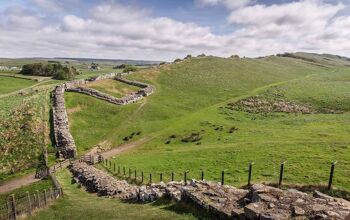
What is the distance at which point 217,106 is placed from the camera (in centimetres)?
8912

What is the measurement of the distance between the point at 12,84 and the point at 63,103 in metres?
Answer: 49.0

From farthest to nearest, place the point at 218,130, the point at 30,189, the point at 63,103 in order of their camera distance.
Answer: the point at 63,103, the point at 218,130, the point at 30,189

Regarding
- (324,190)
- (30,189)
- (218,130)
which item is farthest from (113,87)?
(324,190)

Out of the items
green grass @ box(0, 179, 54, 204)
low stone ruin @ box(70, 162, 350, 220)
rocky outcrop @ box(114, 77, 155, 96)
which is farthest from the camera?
rocky outcrop @ box(114, 77, 155, 96)

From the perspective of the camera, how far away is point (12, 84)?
369 feet

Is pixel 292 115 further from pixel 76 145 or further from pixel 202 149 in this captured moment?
pixel 76 145

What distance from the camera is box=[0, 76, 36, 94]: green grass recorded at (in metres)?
102

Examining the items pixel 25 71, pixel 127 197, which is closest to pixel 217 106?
pixel 127 197

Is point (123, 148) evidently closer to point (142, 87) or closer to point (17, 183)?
point (17, 183)

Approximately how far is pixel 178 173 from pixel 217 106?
49.5 meters

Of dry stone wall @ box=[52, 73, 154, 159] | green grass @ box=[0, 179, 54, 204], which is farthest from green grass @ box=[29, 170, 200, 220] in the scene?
dry stone wall @ box=[52, 73, 154, 159]

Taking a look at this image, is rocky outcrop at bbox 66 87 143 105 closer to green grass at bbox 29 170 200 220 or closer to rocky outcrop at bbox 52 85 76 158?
rocky outcrop at bbox 52 85 76 158

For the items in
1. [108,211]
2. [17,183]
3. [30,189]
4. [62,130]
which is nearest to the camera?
[108,211]

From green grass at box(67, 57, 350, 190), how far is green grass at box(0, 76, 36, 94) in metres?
34.1
